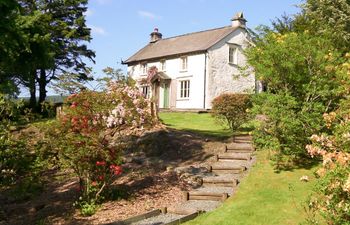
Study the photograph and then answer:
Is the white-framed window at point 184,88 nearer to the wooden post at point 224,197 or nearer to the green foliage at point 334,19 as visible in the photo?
the green foliage at point 334,19

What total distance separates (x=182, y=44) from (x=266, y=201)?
31.7m

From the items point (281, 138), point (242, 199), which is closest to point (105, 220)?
point (242, 199)

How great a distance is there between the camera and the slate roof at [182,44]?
38094mm

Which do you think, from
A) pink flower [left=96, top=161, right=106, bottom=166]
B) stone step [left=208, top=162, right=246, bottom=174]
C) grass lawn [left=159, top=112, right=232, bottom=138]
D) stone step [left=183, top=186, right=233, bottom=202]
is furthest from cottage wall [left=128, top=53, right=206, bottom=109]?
pink flower [left=96, top=161, right=106, bottom=166]

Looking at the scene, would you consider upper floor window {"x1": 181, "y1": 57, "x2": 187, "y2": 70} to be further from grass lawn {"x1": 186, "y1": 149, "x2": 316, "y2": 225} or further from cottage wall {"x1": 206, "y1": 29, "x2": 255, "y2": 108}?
grass lawn {"x1": 186, "y1": 149, "x2": 316, "y2": 225}

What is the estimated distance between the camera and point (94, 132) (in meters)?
11.3

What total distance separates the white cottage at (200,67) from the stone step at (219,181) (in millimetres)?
23125

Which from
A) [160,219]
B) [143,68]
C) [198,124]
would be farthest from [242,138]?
[143,68]

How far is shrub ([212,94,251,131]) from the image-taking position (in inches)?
763

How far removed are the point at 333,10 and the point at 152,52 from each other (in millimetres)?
22961

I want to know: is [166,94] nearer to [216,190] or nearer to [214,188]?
[214,188]

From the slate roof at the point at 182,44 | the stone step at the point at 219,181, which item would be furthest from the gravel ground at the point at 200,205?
the slate roof at the point at 182,44

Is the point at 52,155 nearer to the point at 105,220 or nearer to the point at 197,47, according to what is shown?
the point at 105,220

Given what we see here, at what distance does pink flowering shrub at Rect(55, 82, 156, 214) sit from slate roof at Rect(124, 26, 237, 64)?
2561 cm
